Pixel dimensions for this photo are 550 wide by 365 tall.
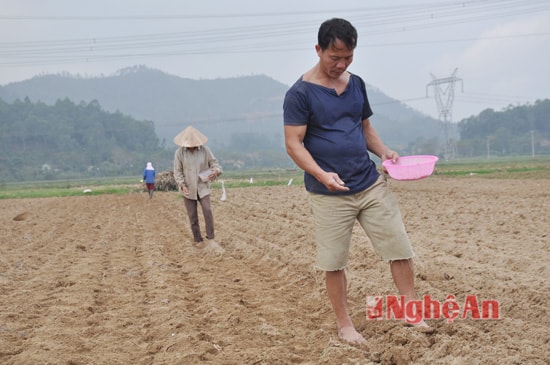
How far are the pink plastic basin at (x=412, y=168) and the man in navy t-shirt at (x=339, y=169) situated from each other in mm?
92

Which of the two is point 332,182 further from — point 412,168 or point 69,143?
point 69,143

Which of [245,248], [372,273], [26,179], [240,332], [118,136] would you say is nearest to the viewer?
[240,332]

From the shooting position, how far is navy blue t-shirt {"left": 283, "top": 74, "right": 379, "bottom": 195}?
3.80 meters

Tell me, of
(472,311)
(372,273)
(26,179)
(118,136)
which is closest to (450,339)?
(472,311)

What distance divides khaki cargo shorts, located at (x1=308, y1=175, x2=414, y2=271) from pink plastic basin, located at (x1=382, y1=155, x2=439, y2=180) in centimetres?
12

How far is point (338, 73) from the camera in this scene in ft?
12.5

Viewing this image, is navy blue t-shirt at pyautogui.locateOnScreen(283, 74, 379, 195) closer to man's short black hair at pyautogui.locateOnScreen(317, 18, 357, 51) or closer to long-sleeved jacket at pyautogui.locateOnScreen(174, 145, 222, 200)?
man's short black hair at pyautogui.locateOnScreen(317, 18, 357, 51)

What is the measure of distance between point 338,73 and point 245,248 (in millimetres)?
5207

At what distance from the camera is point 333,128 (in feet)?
12.7

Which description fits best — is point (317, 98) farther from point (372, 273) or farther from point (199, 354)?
point (372, 273)

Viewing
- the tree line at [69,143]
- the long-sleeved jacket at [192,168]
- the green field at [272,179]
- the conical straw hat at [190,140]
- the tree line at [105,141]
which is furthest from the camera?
the tree line at [105,141]

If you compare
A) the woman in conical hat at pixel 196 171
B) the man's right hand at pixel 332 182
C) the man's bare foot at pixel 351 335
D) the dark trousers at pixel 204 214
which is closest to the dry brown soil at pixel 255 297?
the man's bare foot at pixel 351 335

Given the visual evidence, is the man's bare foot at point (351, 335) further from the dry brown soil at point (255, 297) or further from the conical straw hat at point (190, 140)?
the conical straw hat at point (190, 140)

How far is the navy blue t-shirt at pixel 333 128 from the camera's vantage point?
3.80 meters
